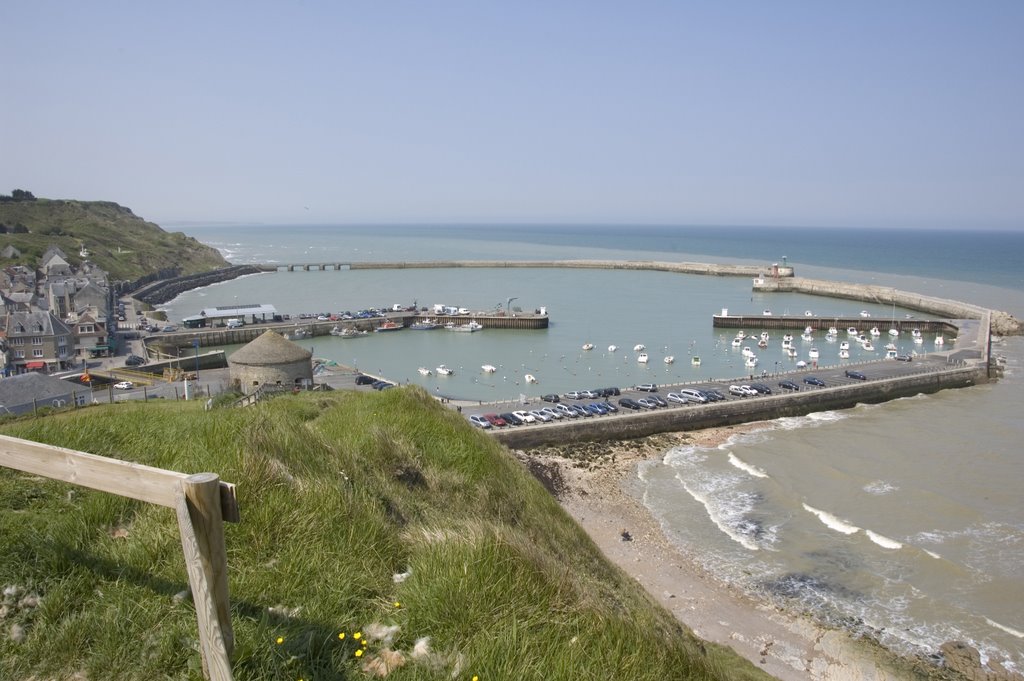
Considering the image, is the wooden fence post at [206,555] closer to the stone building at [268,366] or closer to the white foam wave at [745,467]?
the stone building at [268,366]

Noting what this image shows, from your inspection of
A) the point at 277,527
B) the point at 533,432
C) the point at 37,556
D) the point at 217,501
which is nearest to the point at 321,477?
the point at 277,527

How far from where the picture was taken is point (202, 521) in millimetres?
3049

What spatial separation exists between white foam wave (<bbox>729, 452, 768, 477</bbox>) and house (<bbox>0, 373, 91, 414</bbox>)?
2396 centimetres

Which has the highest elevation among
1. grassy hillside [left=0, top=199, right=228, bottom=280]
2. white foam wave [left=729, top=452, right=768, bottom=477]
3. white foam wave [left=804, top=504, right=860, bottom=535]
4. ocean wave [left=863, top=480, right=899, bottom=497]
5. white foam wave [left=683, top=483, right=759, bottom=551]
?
grassy hillside [left=0, top=199, right=228, bottom=280]

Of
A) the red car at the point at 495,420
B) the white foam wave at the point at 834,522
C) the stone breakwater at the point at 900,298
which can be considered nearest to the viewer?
the white foam wave at the point at 834,522

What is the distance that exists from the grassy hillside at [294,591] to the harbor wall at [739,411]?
2343cm

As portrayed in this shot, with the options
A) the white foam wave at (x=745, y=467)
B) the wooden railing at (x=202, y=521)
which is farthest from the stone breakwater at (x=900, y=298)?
the wooden railing at (x=202, y=521)

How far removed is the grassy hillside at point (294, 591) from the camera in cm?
374

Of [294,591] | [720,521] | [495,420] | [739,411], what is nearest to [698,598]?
[720,521]

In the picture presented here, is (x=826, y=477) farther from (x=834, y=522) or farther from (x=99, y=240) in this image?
(x=99, y=240)

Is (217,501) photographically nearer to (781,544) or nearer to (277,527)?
(277,527)

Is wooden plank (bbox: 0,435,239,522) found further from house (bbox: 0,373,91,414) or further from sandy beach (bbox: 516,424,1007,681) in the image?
house (bbox: 0,373,91,414)

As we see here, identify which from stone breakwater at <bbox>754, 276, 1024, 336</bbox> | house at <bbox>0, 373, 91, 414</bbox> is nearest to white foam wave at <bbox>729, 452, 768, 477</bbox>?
house at <bbox>0, 373, 91, 414</bbox>

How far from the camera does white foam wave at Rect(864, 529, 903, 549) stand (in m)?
20.0
